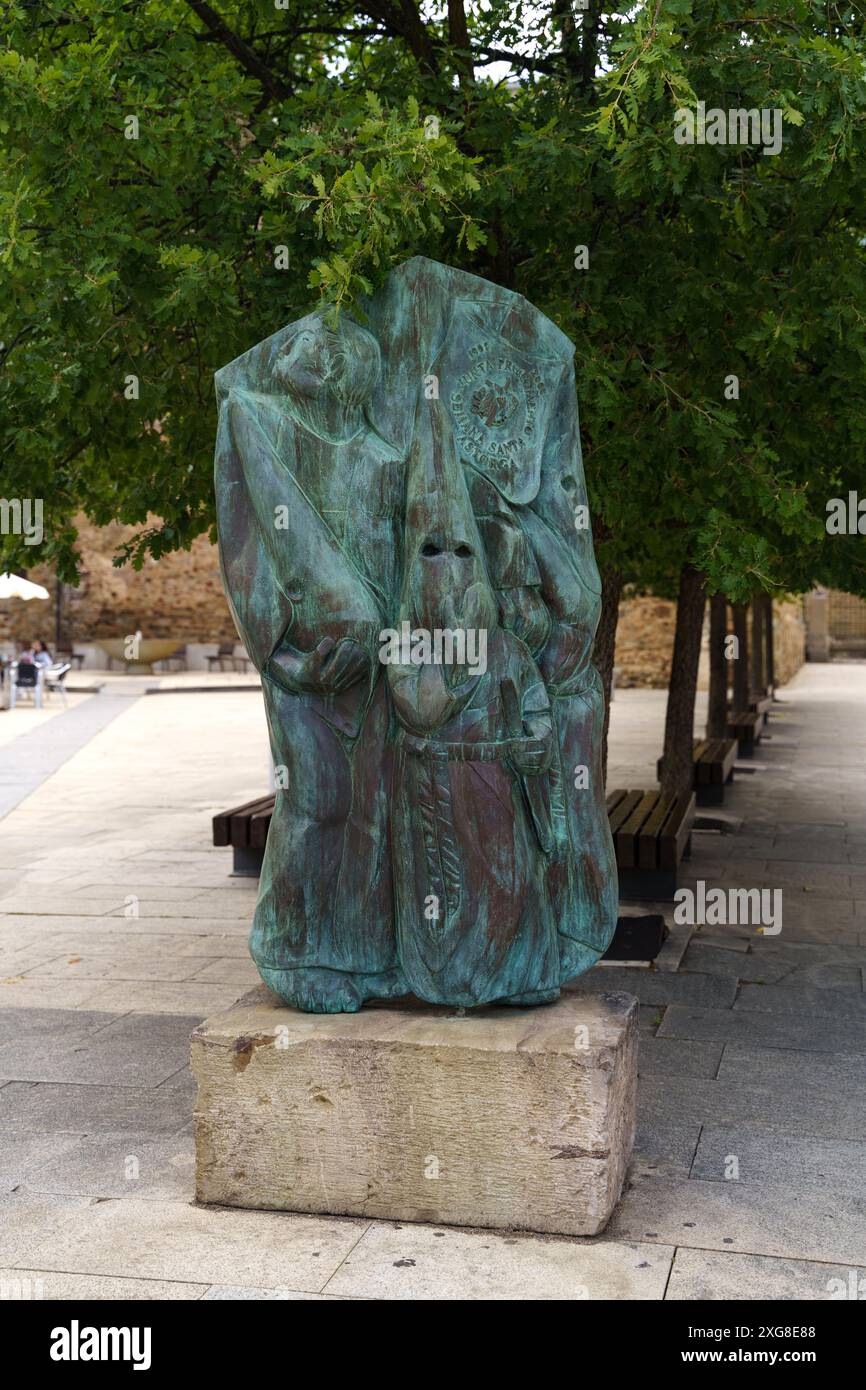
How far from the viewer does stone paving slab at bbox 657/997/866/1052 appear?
5402 mm

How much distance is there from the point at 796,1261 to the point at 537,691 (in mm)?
1596

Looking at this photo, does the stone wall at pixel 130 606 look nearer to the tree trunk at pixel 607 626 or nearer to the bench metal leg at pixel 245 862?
the bench metal leg at pixel 245 862

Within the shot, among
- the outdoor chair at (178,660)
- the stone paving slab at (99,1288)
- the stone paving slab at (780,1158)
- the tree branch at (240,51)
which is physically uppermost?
the tree branch at (240,51)

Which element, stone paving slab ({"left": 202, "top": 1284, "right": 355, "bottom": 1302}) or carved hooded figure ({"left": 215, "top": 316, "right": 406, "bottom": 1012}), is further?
carved hooded figure ({"left": 215, "top": 316, "right": 406, "bottom": 1012})

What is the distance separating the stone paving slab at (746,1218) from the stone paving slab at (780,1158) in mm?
62

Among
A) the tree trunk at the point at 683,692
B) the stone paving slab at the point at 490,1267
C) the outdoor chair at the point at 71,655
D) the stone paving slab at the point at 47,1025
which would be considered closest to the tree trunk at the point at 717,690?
the tree trunk at the point at 683,692

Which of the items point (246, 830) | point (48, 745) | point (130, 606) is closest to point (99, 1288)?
point (246, 830)

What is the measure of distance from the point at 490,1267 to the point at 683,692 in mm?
7310

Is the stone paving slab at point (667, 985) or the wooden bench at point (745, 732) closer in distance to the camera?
the stone paving slab at point (667, 985)

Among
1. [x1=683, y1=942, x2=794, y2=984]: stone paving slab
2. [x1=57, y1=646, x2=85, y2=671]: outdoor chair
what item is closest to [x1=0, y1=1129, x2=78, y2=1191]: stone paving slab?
[x1=683, y1=942, x2=794, y2=984]: stone paving slab

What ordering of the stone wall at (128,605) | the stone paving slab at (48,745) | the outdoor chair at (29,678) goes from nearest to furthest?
the stone paving slab at (48,745), the outdoor chair at (29,678), the stone wall at (128,605)

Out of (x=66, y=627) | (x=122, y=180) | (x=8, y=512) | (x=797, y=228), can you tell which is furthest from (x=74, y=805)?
(x=66, y=627)

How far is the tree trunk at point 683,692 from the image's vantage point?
1027 cm

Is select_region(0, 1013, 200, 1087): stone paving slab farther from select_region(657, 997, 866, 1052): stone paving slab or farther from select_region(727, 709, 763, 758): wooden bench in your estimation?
select_region(727, 709, 763, 758): wooden bench
